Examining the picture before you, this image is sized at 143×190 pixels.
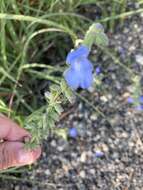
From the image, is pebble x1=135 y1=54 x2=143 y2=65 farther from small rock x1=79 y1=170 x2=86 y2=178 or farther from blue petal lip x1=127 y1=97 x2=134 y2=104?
small rock x1=79 y1=170 x2=86 y2=178

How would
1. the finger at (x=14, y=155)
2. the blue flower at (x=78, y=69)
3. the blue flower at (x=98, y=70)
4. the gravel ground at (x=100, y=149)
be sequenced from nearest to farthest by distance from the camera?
the blue flower at (x=78, y=69)
the finger at (x=14, y=155)
the gravel ground at (x=100, y=149)
the blue flower at (x=98, y=70)

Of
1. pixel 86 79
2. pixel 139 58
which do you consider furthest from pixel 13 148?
pixel 139 58

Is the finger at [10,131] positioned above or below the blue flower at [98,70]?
below

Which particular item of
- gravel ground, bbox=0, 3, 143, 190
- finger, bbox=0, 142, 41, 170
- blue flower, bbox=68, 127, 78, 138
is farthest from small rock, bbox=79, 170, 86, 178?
finger, bbox=0, 142, 41, 170

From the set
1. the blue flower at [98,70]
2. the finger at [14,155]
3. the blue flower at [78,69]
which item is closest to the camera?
the blue flower at [78,69]

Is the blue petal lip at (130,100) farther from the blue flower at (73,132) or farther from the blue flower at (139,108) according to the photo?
the blue flower at (73,132)

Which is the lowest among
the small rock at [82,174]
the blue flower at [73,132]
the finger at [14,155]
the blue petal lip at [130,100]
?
the finger at [14,155]

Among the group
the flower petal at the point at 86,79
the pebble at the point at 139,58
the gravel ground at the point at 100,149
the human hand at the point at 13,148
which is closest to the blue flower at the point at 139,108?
the gravel ground at the point at 100,149

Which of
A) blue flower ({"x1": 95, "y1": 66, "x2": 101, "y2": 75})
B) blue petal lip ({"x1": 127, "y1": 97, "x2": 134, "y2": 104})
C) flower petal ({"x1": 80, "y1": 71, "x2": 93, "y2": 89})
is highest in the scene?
blue flower ({"x1": 95, "y1": 66, "x2": 101, "y2": 75})
